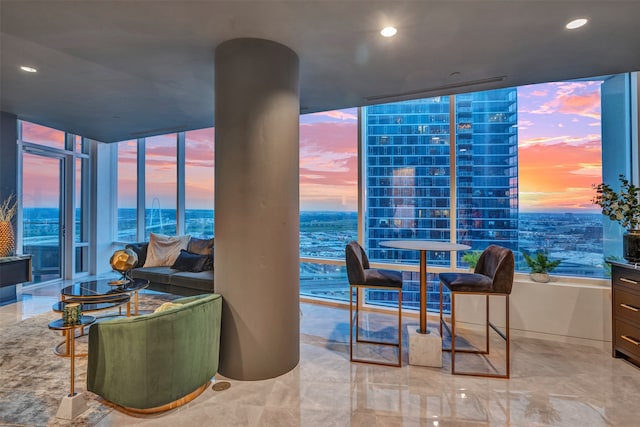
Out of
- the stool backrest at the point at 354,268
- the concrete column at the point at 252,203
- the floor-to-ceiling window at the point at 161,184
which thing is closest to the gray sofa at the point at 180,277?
the floor-to-ceiling window at the point at 161,184

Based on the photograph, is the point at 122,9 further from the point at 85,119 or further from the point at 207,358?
the point at 85,119

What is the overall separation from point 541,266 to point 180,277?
4.34 metres

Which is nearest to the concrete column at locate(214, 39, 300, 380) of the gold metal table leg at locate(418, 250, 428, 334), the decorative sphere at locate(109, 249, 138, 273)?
the gold metal table leg at locate(418, 250, 428, 334)

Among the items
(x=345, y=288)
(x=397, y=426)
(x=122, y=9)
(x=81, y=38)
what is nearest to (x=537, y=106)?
(x=345, y=288)

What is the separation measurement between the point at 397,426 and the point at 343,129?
362cm

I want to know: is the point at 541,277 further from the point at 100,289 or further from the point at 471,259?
the point at 100,289

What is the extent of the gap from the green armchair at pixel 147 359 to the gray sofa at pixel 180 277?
1891mm

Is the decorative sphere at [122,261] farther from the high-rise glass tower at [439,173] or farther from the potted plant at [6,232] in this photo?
the high-rise glass tower at [439,173]

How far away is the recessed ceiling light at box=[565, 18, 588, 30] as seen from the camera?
2211 mm

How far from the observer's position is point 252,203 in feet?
8.24

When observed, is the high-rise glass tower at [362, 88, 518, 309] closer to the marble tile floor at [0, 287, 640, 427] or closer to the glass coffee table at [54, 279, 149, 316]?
the marble tile floor at [0, 287, 640, 427]

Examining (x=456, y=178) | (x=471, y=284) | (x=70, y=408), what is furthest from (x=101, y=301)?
(x=456, y=178)

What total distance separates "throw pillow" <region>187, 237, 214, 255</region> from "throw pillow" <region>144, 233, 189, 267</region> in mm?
256

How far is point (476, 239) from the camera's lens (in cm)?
383
